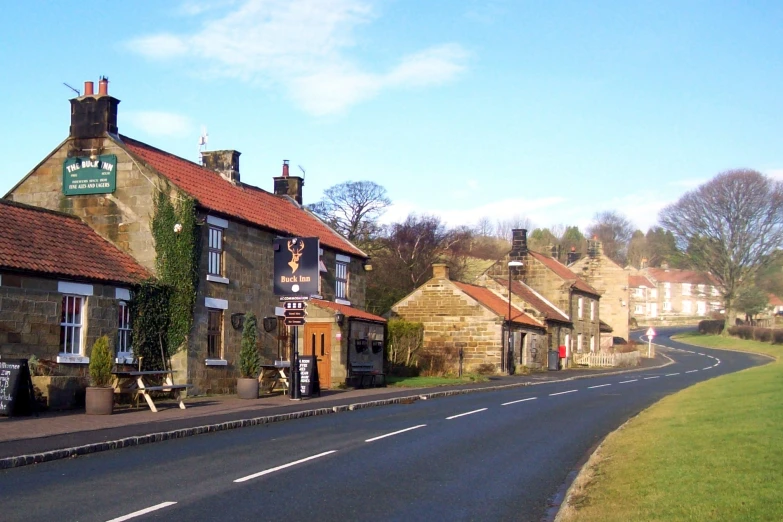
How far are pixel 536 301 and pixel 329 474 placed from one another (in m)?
46.0

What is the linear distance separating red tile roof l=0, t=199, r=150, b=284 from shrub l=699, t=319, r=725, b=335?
78123 mm

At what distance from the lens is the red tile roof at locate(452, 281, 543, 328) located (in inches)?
1833

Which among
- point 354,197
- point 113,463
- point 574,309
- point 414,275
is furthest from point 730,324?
point 113,463

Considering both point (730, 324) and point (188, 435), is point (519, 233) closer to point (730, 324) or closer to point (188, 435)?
point (730, 324)

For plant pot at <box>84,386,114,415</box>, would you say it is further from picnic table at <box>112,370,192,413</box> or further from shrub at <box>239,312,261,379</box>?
shrub at <box>239,312,261,379</box>

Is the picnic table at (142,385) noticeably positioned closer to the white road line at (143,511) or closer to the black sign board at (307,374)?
the black sign board at (307,374)

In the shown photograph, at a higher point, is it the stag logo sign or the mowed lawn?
the stag logo sign

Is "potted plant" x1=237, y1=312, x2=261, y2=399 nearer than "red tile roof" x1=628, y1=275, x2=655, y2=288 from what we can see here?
Yes

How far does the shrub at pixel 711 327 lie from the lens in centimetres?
9056

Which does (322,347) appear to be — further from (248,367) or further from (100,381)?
(100,381)

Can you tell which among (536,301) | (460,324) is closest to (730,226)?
(536,301)

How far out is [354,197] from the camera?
65.8 meters

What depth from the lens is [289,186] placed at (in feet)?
128

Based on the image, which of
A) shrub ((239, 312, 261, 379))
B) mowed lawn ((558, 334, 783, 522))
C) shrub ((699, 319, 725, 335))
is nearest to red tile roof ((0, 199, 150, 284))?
shrub ((239, 312, 261, 379))
